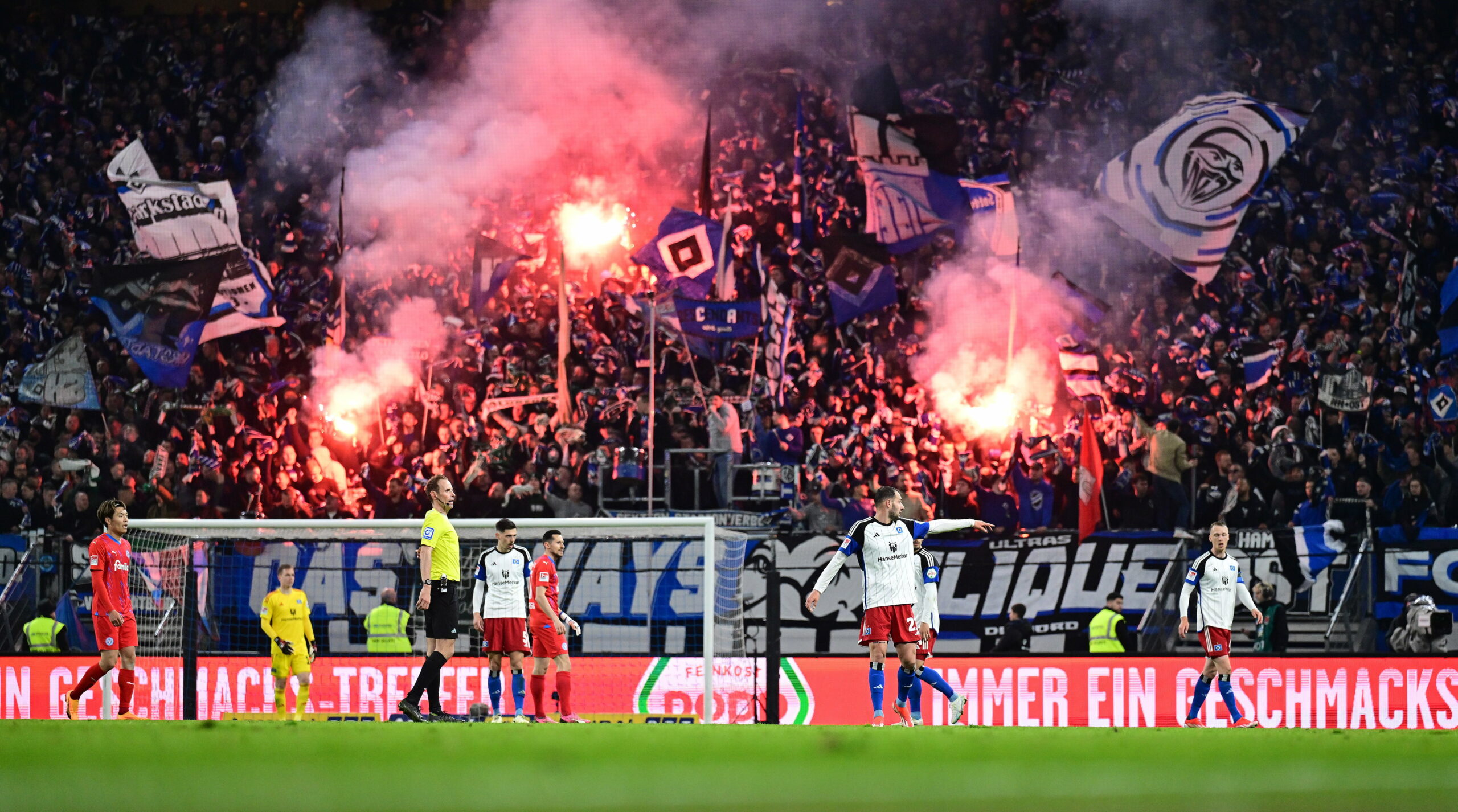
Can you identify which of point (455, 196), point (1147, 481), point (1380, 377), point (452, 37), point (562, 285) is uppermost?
point (452, 37)

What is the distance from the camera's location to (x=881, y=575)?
911 cm

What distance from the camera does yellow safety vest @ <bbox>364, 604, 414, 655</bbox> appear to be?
12.1m

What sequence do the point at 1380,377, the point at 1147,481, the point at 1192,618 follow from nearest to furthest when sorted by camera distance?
the point at 1192,618 < the point at 1147,481 < the point at 1380,377

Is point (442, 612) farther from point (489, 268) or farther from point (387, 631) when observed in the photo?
point (489, 268)

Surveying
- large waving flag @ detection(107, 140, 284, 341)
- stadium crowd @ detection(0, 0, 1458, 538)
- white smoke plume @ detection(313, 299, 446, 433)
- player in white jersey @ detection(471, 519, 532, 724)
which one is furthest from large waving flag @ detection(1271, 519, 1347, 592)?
large waving flag @ detection(107, 140, 284, 341)

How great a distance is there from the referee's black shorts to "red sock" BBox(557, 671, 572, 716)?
0.93m

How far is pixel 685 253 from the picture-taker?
780 inches

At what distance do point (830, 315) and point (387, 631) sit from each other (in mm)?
8346

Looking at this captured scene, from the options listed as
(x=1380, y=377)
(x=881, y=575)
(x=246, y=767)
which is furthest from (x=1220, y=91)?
(x=246, y=767)

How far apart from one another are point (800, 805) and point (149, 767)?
207 centimetres

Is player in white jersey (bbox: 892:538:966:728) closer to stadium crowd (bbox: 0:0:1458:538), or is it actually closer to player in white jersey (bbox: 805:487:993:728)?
player in white jersey (bbox: 805:487:993:728)

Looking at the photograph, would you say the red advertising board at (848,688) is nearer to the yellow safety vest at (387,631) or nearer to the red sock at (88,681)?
the yellow safety vest at (387,631)

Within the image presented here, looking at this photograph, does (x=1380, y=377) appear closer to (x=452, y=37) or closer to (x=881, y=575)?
(x=881, y=575)

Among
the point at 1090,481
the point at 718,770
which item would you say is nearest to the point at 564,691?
the point at 718,770
